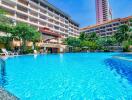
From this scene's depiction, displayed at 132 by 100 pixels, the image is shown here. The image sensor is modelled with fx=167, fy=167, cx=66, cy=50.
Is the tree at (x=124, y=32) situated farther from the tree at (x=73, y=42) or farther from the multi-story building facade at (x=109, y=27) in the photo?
the multi-story building facade at (x=109, y=27)

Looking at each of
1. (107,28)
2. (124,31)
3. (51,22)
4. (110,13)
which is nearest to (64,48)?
(51,22)

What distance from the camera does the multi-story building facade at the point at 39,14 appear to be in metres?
A: 44.7

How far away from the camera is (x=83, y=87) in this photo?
7582 millimetres

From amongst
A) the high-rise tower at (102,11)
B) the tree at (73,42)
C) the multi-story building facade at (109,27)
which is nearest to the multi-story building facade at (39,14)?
the tree at (73,42)

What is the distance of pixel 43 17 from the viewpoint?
60844 mm

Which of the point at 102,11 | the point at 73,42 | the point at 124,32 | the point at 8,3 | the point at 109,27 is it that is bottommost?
the point at 73,42

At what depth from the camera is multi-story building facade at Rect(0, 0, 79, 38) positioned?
1758 inches

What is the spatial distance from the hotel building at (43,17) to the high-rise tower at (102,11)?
62913 millimetres

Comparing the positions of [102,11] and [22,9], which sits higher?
[102,11]

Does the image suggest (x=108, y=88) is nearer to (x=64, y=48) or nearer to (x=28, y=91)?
(x=28, y=91)

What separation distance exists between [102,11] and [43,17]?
86.9 metres

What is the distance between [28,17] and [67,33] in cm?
2942

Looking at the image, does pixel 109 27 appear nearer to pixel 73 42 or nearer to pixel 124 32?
pixel 124 32

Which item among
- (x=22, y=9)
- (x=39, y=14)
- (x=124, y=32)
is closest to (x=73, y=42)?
(x=39, y=14)
